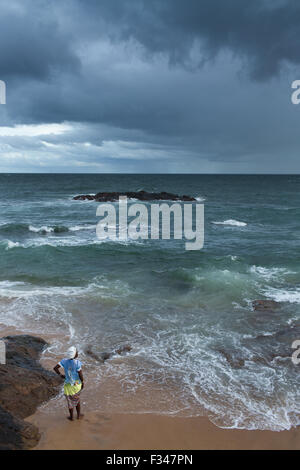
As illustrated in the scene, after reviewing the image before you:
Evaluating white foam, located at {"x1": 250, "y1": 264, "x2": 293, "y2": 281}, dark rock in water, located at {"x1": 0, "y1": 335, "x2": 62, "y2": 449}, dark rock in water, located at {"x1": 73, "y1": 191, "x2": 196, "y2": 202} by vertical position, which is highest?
dark rock in water, located at {"x1": 73, "y1": 191, "x2": 196, "y2": 202}

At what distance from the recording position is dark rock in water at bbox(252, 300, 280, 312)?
45.1 feet

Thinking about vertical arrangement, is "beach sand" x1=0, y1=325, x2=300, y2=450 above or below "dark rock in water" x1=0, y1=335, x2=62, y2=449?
below

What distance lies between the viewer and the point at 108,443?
664cm

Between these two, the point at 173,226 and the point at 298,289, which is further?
the point at 173,226

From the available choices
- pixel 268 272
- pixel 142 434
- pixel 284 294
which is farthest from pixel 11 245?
pixel 142 434

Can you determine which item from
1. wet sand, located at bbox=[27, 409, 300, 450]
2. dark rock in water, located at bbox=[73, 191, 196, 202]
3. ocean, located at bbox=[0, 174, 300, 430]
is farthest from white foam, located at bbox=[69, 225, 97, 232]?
wet sand, located at bbox=[27, 409, 300, 450]

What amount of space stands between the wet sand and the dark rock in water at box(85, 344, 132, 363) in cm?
248

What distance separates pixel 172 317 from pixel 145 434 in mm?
6245

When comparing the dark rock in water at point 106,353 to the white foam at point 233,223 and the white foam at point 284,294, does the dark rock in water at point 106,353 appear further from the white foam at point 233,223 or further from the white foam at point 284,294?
the white foam at point 233,223

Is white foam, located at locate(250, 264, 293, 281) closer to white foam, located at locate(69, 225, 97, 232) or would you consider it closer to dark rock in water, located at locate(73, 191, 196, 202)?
white foam, located at locate(69, 225, 97, 232)

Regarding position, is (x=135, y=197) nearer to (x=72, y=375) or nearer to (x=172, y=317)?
(x=172, y=317)
